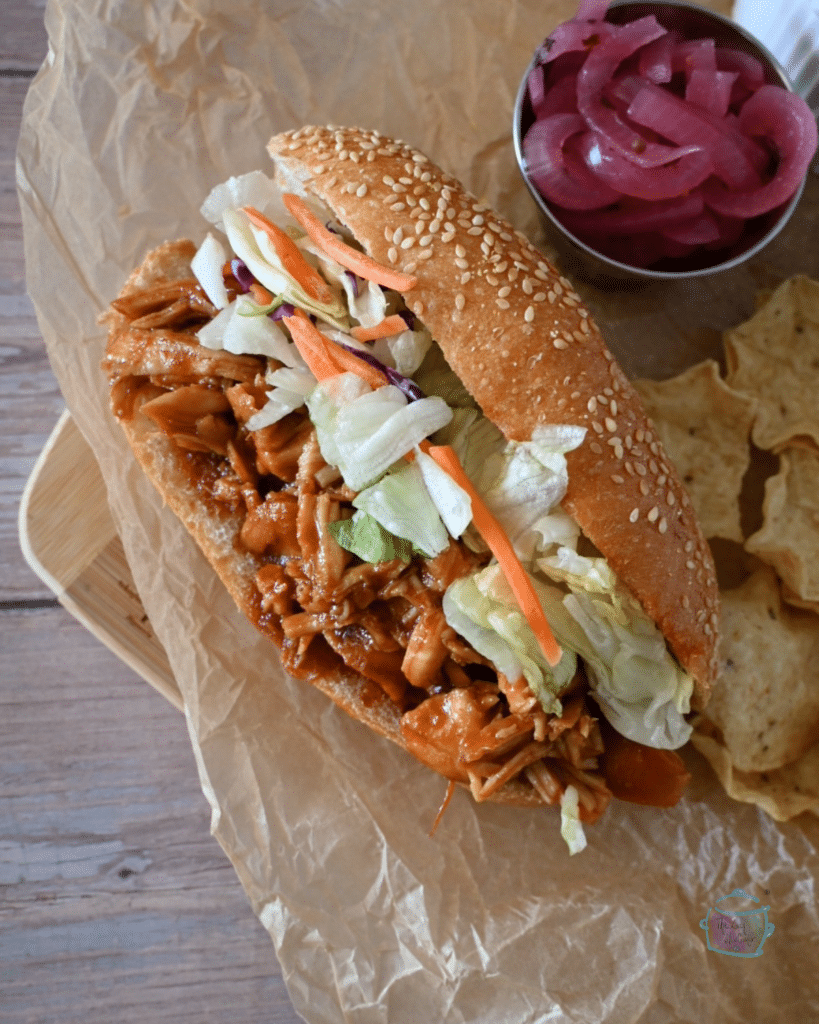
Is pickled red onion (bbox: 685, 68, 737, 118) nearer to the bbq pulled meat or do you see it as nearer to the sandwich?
the sandwich

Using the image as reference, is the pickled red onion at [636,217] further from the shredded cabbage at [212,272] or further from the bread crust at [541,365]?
the shredded cabbage at [212,272]

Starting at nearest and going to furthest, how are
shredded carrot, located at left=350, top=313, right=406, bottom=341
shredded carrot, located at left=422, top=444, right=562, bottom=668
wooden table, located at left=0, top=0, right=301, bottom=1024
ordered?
shredded carrot, located at left=422, top=444, right=562, bottom=668 → shredded carrot, located at left=350, top=313, right=406, bottom=341 → wooden table, located at left=0, top=0, right=301, bottom=1024

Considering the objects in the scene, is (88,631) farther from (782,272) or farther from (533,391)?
(782,272)

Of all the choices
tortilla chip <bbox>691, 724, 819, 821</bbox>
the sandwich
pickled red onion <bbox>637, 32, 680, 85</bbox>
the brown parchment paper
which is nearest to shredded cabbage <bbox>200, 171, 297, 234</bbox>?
the sandwich

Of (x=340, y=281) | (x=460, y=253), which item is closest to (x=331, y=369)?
(x=340, y=281)

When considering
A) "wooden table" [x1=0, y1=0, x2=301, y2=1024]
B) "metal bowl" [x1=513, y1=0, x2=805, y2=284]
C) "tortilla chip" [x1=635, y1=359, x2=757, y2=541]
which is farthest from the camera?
"wooden table" [x1=0, y1=0, x2=301, y2=1024]

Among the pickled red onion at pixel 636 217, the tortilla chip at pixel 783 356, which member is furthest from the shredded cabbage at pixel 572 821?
the pickled red onion at pixel 636 217
